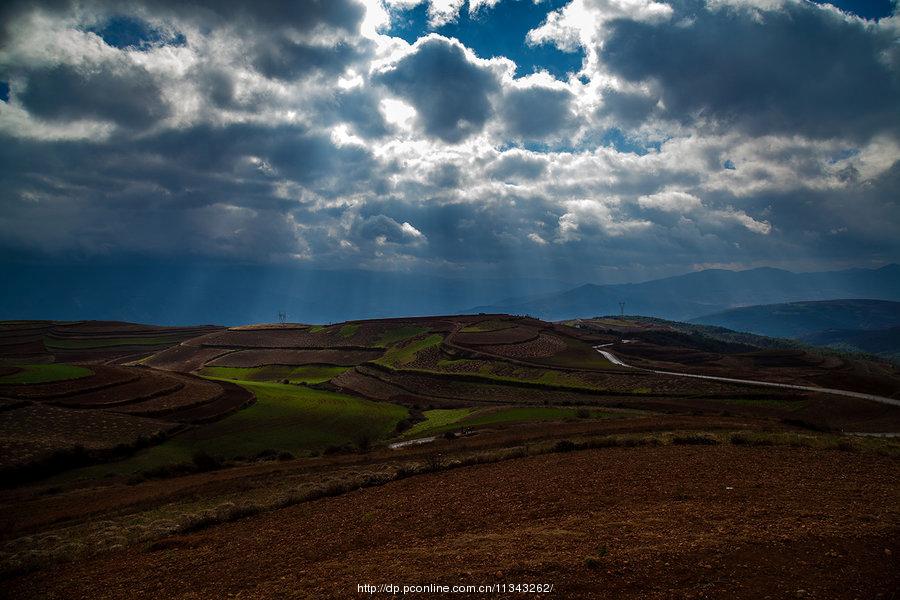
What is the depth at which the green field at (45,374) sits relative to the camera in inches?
2280

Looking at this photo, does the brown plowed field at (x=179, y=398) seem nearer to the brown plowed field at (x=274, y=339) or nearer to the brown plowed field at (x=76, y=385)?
the brown plowed field at (x=76, y=385)

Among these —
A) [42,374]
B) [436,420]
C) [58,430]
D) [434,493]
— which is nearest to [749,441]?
[434,493]

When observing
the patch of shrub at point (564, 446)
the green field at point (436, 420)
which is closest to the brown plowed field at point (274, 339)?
the green field at point (436, 420)

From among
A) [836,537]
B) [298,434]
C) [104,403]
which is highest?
[836,537]

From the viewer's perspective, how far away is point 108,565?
53.3ft

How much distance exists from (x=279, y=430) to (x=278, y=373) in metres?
63.4

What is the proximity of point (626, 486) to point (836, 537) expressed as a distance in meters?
7.47

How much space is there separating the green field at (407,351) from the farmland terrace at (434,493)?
4415cm

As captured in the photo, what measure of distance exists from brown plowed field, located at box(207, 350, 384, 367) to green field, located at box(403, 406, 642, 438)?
59170 millimetres

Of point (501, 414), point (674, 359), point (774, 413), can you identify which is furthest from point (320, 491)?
point (674, 359)

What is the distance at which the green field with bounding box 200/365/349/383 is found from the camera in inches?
4264

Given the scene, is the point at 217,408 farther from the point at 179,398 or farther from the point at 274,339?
the point at 274,339

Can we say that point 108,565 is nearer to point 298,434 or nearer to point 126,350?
point 298,434

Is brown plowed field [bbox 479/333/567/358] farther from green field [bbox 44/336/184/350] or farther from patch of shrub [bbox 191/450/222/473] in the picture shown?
green field [bbox 44/336/184/350]
